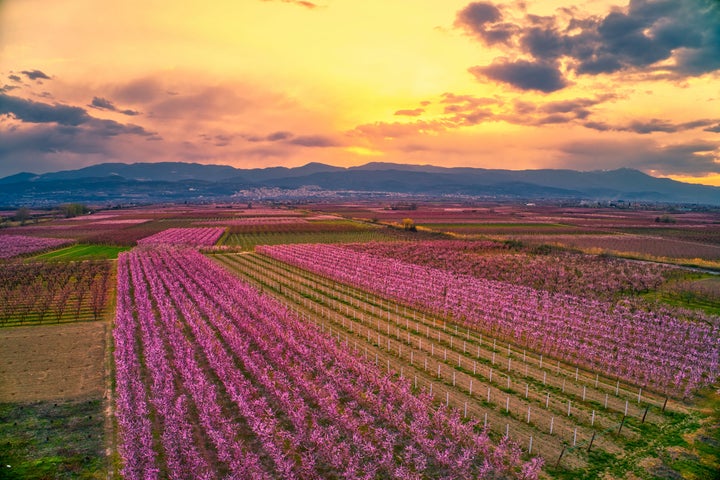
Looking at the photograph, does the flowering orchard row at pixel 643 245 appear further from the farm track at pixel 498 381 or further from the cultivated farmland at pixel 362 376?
the farm track at pixel 498 381

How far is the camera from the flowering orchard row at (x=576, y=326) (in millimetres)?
21891

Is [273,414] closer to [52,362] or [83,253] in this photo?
[52,362]

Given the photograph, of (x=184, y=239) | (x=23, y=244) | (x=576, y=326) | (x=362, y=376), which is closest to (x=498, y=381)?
(x=362, y=376)

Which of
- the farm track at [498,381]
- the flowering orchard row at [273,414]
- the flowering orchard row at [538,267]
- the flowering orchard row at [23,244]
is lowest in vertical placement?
the farm track at [498,381]

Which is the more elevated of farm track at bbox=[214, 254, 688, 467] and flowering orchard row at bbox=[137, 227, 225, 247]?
flowering orchard row at bbox=[137, 227, 225, 247]

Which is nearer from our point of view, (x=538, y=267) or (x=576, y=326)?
(x=576, y=326)

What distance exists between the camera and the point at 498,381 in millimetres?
20906

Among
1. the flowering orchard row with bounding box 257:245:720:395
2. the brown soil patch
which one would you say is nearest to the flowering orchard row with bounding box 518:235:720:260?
the flowering orchard row with bounding box 257:245:720:395

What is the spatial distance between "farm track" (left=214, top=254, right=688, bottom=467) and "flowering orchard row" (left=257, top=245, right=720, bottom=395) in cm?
168

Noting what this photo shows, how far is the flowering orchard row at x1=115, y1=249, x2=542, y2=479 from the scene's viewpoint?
45.3ft

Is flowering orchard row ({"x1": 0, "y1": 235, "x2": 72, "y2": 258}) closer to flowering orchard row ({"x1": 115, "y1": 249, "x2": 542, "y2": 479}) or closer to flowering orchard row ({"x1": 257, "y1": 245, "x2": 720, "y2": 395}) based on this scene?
flowering orchard row ({"x1": 115, "y1": 249, "x2": 542, "y2": 479})

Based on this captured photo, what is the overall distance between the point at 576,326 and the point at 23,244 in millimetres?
92420

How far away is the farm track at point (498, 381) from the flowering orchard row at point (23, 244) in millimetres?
61875

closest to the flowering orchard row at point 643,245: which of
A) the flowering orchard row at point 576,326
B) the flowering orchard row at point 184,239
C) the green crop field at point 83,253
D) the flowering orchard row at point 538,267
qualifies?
the flowering orchard row at point 538,267
